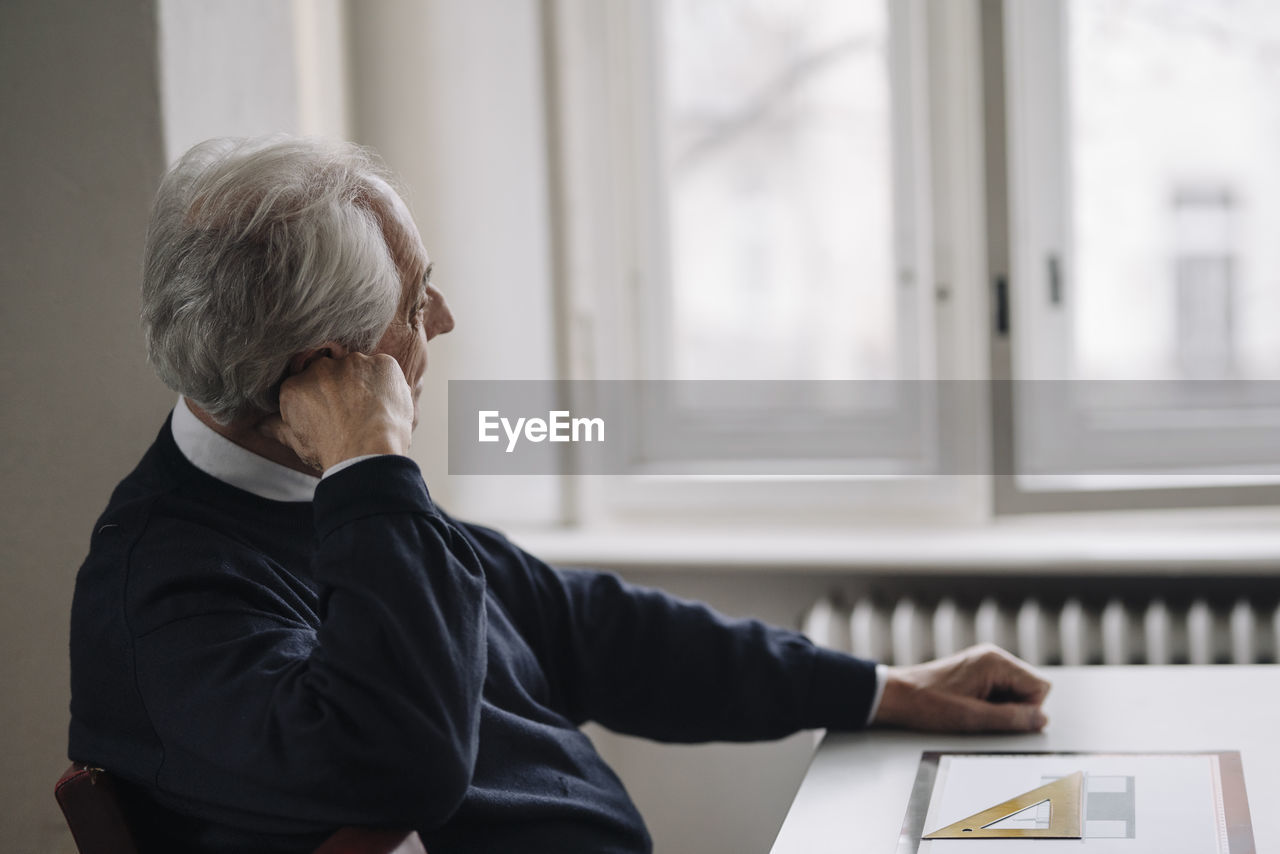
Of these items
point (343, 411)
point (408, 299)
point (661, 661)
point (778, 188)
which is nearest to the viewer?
point (343, 411)

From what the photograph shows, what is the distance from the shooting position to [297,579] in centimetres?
106

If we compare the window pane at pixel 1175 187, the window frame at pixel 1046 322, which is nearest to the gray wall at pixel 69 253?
the window frame at pixel 1046 322

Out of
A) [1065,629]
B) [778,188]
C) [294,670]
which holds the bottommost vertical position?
[1065,629]

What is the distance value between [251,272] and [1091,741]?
88 centimetres

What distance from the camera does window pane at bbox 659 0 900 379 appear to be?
215cm

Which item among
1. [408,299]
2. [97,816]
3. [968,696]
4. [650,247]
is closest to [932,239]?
[650,247]

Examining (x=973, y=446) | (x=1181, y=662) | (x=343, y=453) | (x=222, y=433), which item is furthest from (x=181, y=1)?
(x=1181, y=662)

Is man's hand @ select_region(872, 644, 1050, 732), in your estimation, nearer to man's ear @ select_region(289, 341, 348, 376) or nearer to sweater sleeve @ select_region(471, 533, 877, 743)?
sweater sleeve @ select_region(471, 533, 877, 743)

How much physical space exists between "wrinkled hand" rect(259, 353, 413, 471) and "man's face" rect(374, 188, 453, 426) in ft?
0.19

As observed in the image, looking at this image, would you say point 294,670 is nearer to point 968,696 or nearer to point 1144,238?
point 968,696

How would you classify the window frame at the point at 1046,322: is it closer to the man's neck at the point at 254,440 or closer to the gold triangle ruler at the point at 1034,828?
the gold triangle ruler at the point at 1034,828

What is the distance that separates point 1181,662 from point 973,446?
0.47 metres

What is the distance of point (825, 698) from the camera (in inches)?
51.2

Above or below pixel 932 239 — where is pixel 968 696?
below
